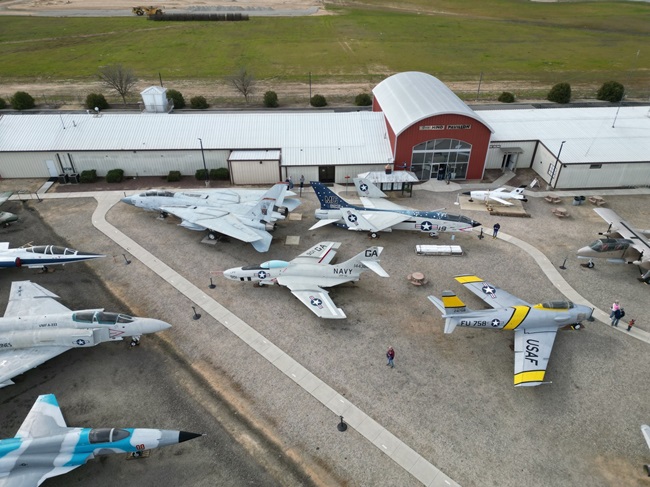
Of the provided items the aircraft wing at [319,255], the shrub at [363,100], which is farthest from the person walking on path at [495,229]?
the shrub at [363,100]

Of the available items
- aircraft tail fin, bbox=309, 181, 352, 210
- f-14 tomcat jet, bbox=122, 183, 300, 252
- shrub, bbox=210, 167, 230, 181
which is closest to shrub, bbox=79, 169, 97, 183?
f-14 tomcat jet, bbox=122, 183, 300, 252

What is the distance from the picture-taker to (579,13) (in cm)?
14612

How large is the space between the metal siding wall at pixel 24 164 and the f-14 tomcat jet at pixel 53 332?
26.2 m

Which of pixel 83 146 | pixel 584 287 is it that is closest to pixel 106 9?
pixel 83 146

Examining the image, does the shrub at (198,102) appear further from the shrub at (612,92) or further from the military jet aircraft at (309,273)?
the shrub at (612,92)

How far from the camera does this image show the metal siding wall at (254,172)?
144 ft

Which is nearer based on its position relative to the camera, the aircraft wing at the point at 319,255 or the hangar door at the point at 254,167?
the aircraft wing at the point at 319,255

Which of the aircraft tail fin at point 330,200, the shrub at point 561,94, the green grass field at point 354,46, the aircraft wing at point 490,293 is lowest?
the aircraft wing at point 490,293

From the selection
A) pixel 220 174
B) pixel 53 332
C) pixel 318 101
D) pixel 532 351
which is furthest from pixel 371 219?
pixel 318 101

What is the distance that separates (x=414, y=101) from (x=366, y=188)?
46.8 feet

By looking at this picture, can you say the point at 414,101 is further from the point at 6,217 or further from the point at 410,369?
the point at 6,217

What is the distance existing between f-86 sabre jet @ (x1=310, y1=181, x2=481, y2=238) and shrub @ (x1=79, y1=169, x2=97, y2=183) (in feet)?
83.9

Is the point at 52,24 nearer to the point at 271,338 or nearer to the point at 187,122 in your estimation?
the point at 187,122

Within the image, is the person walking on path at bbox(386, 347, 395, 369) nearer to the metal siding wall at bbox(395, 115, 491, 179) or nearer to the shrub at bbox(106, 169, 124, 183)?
the metal siding wall at bbox(395, 115, 491, 179)
